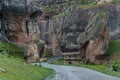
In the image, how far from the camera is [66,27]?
106 metres

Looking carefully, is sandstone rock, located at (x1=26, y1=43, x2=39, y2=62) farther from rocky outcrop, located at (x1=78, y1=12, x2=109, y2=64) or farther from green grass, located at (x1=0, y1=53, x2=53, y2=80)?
green grass, located at (x1=0, y1=53, x2=53, y2=80)

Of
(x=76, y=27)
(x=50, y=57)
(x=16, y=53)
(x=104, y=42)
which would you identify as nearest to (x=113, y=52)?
(x=104, y=42)

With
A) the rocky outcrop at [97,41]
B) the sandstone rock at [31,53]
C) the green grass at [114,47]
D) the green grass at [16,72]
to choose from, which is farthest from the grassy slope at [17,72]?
the green grass at [114,47]

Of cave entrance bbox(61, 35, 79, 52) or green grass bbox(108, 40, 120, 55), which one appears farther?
cave entrance bbox(61, 35, 79, 52)

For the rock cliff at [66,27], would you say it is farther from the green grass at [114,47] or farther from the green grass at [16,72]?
the green grass at [16,72]

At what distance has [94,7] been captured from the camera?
10475 centimetres

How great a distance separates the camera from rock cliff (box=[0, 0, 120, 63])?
272 feet

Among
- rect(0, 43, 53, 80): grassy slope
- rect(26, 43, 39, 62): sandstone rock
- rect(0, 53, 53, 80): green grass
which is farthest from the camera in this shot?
rect(26, 43, 39, 62): sandstone rock

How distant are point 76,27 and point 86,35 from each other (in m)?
11.5

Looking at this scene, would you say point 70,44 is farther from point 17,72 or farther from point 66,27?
point 17,72

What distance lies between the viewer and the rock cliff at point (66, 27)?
82.9 m

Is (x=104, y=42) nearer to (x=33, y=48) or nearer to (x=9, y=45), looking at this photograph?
(x=33, y=48)

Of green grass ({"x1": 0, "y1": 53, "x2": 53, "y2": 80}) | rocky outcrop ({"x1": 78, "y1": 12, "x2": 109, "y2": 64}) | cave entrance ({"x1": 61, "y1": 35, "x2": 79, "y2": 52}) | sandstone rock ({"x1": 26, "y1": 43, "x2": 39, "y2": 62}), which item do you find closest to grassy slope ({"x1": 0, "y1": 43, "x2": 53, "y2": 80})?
green grass ({"x1": 0, "y1": 53, "x2": 53, "y2": 80})

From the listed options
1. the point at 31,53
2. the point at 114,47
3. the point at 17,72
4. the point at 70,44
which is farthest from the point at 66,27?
the point at 17,72
